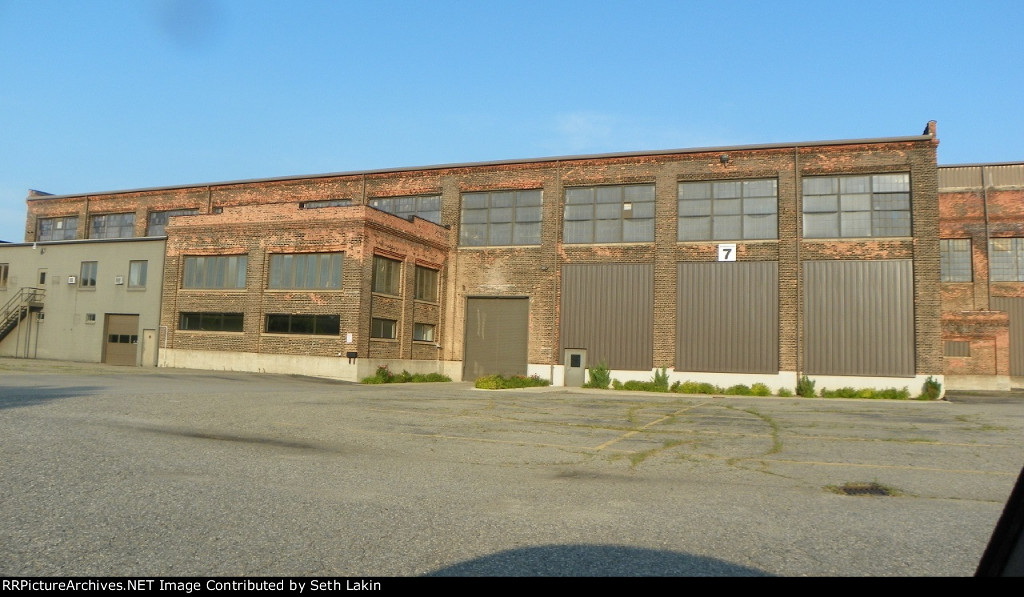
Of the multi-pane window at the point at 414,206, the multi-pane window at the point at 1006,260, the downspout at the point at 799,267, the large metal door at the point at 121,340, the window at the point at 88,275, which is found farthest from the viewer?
the multi-pane window at the point at 1006,260

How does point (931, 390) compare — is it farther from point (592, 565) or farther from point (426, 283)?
point (592, 565)

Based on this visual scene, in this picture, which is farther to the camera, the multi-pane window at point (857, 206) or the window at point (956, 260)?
the window at point (956, 260)

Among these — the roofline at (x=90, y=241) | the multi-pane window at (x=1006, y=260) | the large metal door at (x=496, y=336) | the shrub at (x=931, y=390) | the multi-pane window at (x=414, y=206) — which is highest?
the multi-pane window at (x=414, y=206)

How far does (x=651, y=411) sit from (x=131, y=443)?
1247 centimetres

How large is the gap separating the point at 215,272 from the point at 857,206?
29721mm

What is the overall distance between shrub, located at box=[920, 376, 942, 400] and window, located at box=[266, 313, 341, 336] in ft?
79.6

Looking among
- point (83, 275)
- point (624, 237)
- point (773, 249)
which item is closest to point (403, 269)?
point (624, 237)

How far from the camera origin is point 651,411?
60.7ft

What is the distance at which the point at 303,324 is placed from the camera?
31.7 meters

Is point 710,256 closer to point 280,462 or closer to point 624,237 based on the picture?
point 624,237

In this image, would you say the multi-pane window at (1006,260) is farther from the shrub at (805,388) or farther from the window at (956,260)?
the shrub at (805,388)

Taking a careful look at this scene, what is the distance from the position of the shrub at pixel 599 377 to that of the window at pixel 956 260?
75.2 ft

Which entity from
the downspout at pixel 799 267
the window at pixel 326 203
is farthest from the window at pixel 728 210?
the window at pixel 326 203

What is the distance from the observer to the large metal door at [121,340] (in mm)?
36625
